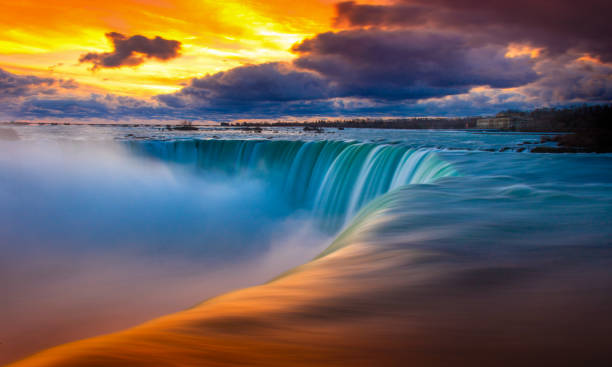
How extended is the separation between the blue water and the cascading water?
0.30 ft

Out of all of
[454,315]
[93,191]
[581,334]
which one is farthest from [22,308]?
[93,191]

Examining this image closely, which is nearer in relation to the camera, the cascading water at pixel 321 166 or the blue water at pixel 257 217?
the blue water at pixel 257 217

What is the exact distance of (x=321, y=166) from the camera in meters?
20.2

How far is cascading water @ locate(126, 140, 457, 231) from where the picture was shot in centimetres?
1341

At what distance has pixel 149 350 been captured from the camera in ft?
5.80

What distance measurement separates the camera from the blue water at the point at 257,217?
4871 mm

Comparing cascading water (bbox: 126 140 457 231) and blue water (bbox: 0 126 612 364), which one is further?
cascading water (bbox: 126 140 457 231)

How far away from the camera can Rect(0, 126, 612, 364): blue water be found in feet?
16.0

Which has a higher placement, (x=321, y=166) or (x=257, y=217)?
(x=321, y=166)

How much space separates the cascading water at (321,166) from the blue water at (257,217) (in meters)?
0.09

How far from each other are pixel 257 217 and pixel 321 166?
16.3 feet

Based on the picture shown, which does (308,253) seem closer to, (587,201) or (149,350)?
(587,201)

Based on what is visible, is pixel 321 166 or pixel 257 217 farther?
pixel 321 166

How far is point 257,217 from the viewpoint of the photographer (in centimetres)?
1792
